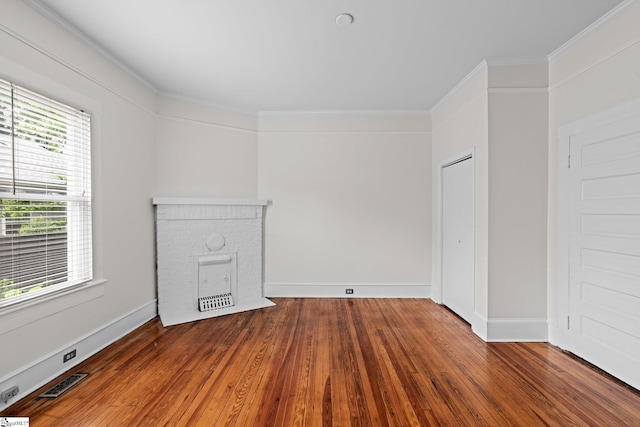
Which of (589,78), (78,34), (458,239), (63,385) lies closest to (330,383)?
(63,385)

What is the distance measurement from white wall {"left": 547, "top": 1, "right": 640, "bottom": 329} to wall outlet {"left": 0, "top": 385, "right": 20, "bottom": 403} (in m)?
4.38

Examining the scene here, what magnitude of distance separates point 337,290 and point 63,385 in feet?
10.3

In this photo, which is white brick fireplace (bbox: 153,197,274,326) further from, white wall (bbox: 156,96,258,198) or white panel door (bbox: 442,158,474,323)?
white panel door (bbox: 442,158,474,323)

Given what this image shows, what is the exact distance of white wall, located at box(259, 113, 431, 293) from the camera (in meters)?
4.45

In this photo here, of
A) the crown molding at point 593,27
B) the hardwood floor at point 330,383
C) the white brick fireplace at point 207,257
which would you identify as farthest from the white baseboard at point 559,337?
the white brick fireplace at point 207,257

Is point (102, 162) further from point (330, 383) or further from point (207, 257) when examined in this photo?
point (330, 383)

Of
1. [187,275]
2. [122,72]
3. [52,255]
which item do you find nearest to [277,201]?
[187,275]

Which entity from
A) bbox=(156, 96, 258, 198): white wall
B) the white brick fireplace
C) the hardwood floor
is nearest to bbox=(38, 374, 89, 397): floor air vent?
the hardwood floor

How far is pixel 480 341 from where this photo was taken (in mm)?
2965

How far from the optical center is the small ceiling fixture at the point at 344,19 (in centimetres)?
228

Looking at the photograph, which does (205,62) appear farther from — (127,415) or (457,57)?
(127,415)

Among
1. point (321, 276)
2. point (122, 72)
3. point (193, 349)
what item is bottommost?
point (193, 349)

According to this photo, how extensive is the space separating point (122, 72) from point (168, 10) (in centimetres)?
126

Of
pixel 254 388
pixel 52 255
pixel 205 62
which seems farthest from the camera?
pixel 205 62
